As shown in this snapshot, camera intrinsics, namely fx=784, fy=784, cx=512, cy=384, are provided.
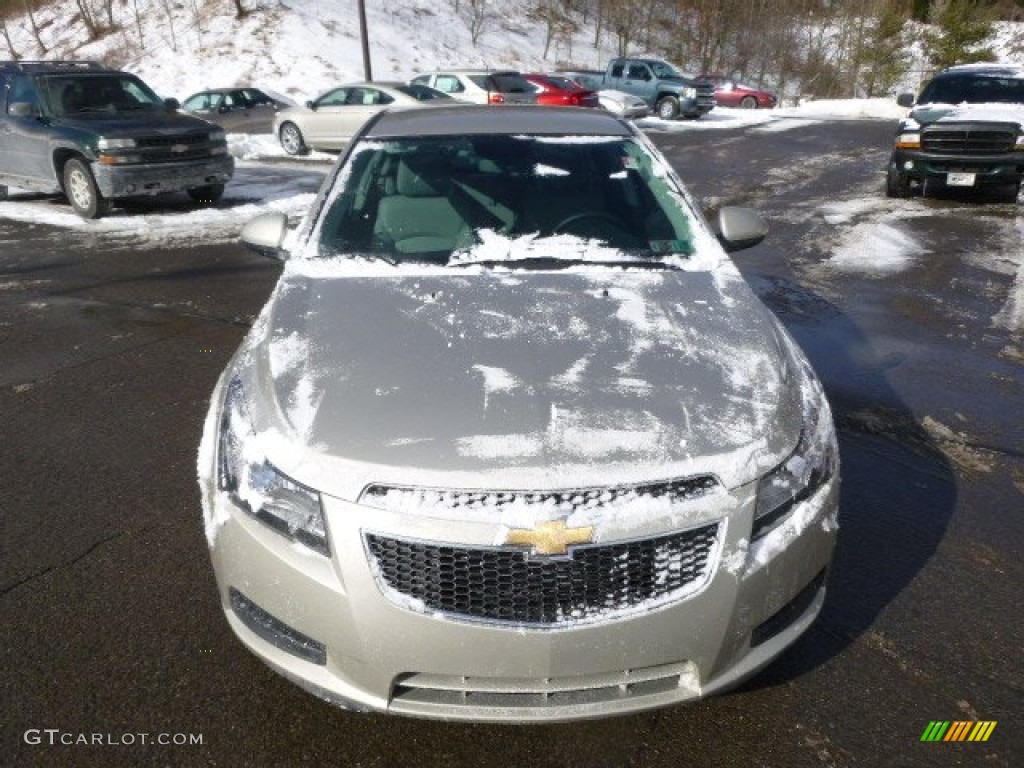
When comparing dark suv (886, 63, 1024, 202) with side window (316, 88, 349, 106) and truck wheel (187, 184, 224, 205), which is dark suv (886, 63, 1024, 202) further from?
side window (316, 88, 349, 106)

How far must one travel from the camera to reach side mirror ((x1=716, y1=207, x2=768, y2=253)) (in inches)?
143

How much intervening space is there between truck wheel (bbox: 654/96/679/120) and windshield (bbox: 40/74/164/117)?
17793 mm

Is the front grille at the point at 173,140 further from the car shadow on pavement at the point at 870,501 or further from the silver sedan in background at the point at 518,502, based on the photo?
the silver sedan in background at the point at 518,502

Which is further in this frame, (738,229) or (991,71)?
(991,71)

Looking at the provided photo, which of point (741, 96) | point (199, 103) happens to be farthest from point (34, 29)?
point (741, 96)

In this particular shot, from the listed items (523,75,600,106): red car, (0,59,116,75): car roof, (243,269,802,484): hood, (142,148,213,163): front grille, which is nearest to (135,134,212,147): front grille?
(142,148,213,163): front grille

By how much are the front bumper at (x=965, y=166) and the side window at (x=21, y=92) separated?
11653 millimetres

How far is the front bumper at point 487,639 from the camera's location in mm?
1913

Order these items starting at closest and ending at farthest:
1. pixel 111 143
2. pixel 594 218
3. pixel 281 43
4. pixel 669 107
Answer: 1. pixel 594 218
2. pixel 111 143
3. pixel 669 107
4. pixel 281 43

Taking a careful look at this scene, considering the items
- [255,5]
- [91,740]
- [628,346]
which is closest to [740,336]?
[628,346]

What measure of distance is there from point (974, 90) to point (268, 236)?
38.4 ft

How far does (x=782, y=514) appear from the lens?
2.11m

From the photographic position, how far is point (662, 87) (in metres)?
25.1

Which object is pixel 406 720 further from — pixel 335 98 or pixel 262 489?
pixel 335 98
